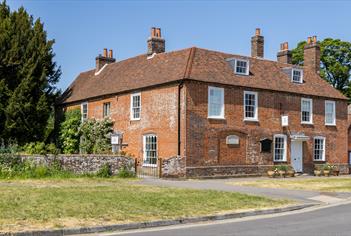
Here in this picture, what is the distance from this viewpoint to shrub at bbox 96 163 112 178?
25.1 metres

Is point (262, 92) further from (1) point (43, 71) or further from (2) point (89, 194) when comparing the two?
(2) point (89, 194)

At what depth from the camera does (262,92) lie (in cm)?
3269

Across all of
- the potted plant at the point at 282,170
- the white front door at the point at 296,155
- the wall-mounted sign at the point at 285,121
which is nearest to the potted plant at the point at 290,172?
the potted plant at the point at 282,170

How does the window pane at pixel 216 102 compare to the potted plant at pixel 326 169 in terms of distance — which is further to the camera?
the potted plant at pixel 326 169

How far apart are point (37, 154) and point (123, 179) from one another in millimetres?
4270

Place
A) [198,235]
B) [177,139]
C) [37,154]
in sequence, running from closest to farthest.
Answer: [198,235] < [37,154] < [177,139]

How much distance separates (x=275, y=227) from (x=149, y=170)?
18.3m

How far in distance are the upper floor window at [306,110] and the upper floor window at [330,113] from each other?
6.50 ft

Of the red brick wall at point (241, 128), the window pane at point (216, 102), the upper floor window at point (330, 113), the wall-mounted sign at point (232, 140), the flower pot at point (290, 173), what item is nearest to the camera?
the red brick wall at point (241, 128)

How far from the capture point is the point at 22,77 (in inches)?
1407

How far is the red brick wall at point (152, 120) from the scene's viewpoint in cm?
2942

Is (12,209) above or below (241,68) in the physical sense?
below

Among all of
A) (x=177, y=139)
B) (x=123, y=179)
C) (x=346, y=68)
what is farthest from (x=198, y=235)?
(x=346, y=68)

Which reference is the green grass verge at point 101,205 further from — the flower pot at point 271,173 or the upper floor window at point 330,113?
the upper floor window at point 330,113
